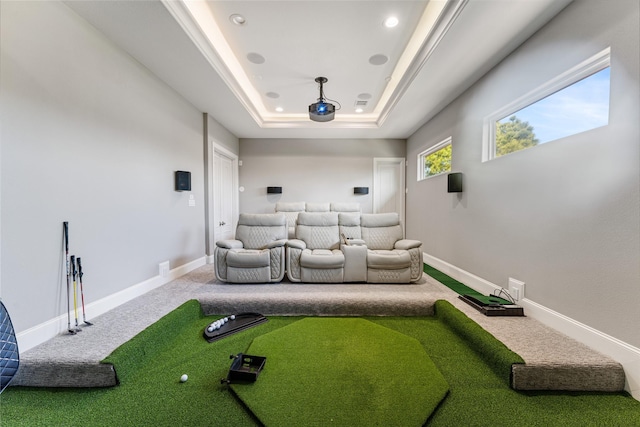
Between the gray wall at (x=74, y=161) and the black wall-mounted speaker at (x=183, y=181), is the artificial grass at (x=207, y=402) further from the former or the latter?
the black wall-mounted speaker at (x=183, y=181)

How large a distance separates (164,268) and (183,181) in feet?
3.77

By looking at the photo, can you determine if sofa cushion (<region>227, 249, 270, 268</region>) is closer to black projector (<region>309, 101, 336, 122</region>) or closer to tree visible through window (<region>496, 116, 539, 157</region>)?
black projector (<region>309, 101, 336, 122</region>)

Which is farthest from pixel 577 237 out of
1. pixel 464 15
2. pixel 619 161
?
pixel 464 15

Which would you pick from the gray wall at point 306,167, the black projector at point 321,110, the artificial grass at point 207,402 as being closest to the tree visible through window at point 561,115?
the artificial grass at point 207,402

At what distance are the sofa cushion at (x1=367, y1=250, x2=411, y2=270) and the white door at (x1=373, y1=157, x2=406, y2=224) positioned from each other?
276 centimetres

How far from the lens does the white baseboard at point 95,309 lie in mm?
1639

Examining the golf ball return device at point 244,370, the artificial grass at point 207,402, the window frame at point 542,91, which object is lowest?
the artificial grass at point 207,402

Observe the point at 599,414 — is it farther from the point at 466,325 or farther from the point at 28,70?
the point at 28,70

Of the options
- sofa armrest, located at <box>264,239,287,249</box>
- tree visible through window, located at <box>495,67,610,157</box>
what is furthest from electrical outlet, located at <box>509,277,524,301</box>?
sofa armrest, located at <box>264,239,287,249</box>

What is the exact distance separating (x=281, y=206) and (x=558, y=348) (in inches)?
166

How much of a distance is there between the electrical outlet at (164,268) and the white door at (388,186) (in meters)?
4.25

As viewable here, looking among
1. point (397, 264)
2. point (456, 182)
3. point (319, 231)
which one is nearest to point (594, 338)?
point (397, 264)

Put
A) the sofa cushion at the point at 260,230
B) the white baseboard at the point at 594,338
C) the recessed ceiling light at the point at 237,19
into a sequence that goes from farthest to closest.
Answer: the sofa cushion at the point at 260,230 < the recessed ceiling light at the point at 237,19 < the white baseboard at the point at 594,338

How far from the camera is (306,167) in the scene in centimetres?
553
